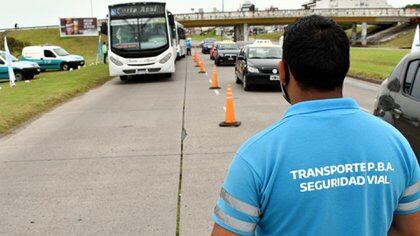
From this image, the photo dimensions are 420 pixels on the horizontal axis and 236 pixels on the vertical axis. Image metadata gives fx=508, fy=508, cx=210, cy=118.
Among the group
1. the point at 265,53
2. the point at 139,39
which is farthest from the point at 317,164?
the point at 139,39

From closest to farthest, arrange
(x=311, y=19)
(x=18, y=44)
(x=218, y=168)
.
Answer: (x=311, y=19) < (x=218, y=168) < (x=18, y=44)

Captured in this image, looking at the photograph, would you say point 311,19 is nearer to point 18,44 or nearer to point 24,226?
point 24,226

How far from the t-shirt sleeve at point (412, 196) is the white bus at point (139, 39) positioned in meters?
21.5

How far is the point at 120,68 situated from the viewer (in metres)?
23.1

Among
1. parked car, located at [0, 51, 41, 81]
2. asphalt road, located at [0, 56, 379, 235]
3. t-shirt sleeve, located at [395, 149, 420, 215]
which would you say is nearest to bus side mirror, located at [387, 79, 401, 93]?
asphalt road, located at [0, 56, 379, 235]

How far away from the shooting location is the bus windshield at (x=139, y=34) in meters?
23.1

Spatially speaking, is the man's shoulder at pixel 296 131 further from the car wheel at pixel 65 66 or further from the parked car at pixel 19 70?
the car wheel at pixel 65 66

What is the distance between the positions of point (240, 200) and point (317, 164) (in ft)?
0.92

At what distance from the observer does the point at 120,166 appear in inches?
304

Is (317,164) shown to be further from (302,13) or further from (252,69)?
(302,13)

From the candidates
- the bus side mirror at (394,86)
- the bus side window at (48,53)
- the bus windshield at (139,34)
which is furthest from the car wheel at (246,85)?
the bus side window at (48,53)

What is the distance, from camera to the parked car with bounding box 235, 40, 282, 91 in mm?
17953

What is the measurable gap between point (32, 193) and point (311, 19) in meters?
5.44

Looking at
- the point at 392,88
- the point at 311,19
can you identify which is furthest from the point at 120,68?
the point at 311,19
